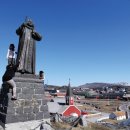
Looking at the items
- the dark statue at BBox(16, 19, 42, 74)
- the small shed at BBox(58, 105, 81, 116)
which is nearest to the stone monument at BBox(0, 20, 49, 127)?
the dark statue at BBox(16, 19, 42, 74)

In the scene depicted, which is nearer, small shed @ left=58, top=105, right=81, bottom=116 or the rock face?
the rock face

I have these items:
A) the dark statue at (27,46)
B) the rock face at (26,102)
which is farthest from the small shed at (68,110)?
the rock face at (26,102)

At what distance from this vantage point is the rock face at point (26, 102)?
21.1 feet

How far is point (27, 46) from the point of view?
7.63 metres

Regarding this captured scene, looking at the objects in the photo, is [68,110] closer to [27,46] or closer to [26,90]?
[27,46]

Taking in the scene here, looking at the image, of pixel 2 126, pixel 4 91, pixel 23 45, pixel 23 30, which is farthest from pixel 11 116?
pixel 23 30

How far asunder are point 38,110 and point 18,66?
5.37ft

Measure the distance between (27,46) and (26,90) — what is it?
1.69 metres

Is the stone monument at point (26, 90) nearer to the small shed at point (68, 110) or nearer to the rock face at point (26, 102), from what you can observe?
the rock face at point (26, 102)

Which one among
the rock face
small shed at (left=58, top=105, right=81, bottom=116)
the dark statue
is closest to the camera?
the rock face

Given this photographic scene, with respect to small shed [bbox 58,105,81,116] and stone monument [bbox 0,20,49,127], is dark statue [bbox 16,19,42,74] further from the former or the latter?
small shed [bbox 58,105,81,116]

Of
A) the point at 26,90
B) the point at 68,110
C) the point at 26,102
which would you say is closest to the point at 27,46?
the point at 26,90

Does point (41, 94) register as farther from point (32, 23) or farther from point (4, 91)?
point (32, 23)

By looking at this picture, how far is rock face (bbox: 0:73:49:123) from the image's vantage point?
643cm
